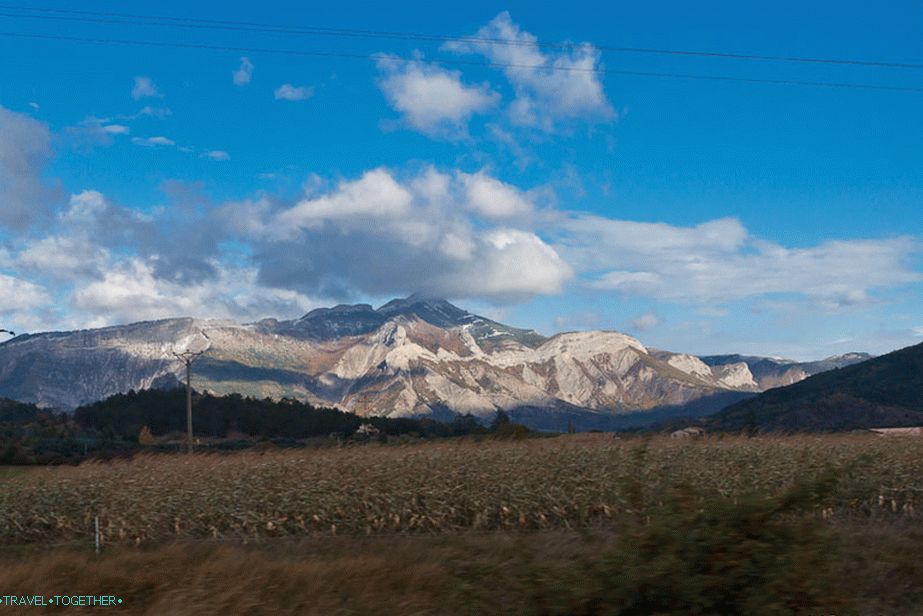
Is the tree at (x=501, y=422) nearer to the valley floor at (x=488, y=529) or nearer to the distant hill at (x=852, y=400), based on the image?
the valley floor at (x=488, y=529)

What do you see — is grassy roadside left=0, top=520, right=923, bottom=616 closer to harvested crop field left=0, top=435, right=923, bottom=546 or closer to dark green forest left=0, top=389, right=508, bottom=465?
harvested crop field left=0, top=435, right=923, bottom=546

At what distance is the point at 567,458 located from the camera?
19.8 m

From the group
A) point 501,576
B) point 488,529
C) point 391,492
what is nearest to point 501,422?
point 391,492

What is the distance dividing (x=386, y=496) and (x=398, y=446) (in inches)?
253

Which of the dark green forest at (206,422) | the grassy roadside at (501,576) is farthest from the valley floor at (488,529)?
the dark green forest at (206,422)

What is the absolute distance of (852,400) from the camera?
354ft

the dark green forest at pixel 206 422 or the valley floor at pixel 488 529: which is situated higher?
the dark green forest at pixel 206 422

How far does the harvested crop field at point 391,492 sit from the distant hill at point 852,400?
200 ft

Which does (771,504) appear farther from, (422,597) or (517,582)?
(422,597)

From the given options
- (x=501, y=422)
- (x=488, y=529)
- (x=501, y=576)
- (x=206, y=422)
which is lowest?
(x=488, y=529)

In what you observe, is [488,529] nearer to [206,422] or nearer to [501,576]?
[501,576]

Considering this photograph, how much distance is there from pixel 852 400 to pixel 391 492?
343 feet

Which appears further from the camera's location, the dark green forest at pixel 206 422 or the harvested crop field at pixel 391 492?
the dark green forest at pixel 206 422

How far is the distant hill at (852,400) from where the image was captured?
90.8m
